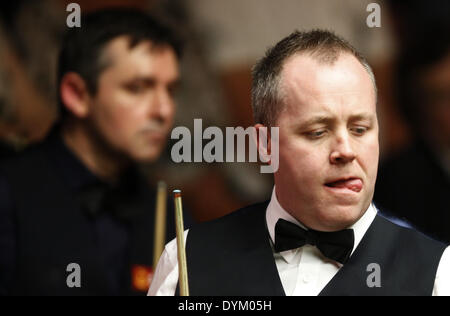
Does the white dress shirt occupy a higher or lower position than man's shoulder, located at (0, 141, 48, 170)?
lower

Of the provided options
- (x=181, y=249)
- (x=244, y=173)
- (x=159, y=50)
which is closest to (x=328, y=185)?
(x=181, y=249)

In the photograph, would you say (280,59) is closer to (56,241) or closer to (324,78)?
(324,78)

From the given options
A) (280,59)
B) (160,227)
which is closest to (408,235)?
(280,59)

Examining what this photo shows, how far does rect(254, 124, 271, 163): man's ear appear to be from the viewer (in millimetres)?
1390

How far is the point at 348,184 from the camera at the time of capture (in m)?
1.31

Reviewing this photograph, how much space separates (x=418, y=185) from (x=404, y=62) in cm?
70

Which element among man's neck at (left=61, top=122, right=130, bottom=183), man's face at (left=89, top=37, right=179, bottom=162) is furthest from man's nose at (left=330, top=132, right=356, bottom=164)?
man's neck at (left=61, top=122, right=130, bottom=183)

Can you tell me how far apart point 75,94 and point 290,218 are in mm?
1230

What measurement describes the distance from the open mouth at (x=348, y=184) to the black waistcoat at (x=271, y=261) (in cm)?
12

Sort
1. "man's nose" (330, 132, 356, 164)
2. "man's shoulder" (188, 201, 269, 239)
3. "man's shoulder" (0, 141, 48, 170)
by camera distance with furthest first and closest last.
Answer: "man's shoulder" (0, 141, 48, 170), "man's shoulder" (188, 201, 269, 239), "man's nose" (330, 132, 356, 164)

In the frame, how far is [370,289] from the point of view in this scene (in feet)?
4.33

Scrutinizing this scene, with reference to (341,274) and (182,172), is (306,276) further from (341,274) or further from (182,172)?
(182,172)

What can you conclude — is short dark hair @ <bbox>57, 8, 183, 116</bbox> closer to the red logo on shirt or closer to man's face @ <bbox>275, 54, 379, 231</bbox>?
the red logo on shirt

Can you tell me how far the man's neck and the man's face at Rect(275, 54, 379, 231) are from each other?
119 centimetres
